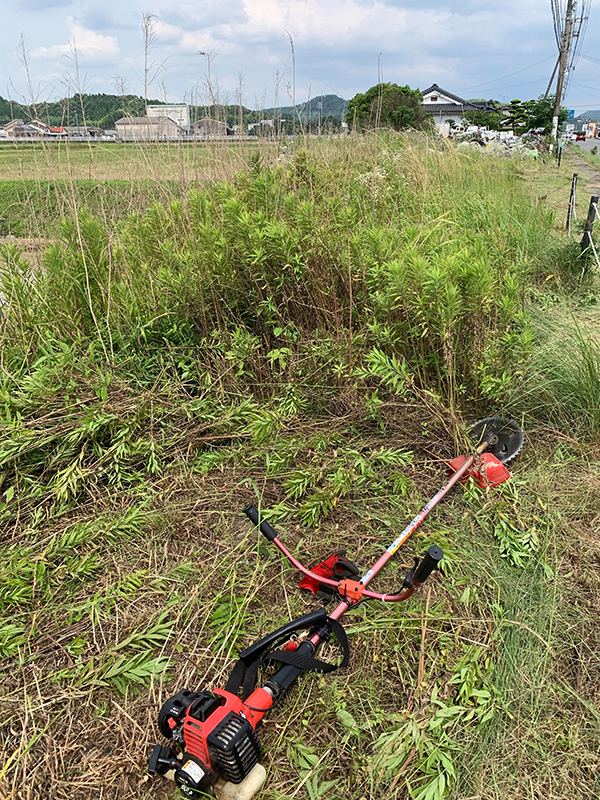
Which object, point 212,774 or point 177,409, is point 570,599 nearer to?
point 212,774

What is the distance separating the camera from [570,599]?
208 cm

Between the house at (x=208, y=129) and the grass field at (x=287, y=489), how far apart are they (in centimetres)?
34

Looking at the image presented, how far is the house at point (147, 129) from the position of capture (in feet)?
13.5

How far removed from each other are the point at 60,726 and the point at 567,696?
5.48ft

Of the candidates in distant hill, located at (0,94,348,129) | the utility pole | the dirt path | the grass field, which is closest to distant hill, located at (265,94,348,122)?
distant hill, located at (0,94,348,129)

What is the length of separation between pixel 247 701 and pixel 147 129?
4.07 metres

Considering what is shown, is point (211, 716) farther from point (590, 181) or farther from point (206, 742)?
point (590, 181)

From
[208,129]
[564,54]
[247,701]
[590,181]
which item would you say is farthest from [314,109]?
[564,54]

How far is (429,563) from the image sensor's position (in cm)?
159

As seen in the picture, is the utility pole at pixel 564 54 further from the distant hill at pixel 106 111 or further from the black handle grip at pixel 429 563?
the black handle grip at pixel 429 563

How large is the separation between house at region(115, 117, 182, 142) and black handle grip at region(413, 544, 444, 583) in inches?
151

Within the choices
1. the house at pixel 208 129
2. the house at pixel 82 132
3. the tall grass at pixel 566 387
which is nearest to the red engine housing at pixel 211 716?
the tall grass at pixel 566 387

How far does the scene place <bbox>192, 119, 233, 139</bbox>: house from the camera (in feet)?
14.0

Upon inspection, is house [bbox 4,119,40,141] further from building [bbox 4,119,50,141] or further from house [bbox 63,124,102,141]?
house [bbox 63,124,102,141]
